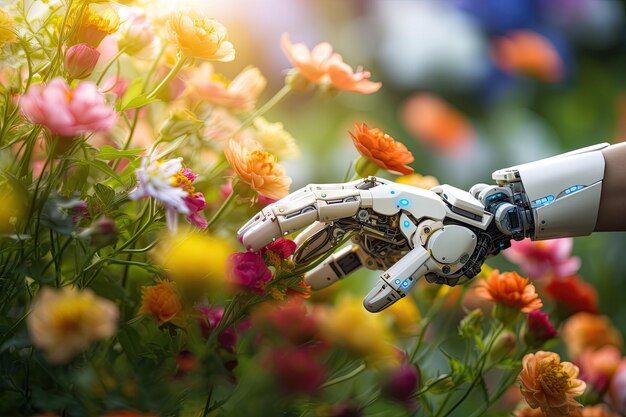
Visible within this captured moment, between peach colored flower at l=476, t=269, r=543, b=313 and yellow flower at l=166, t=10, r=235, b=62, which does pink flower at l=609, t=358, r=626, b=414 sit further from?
yellow flower at l=166, t=10, r=235, b=62

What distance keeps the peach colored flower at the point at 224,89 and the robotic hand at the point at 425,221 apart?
10 centimetres

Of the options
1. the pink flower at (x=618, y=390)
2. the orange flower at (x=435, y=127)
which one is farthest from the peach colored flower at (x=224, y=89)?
the orange flower at (x=435, y=127)

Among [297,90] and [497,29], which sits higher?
[297,90]

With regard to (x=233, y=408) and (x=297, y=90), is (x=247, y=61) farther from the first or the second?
(x=233, y=408)

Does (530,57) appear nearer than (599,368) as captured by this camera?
No

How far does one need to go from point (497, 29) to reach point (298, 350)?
4.05ft

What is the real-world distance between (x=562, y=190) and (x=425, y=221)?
9 centimetres

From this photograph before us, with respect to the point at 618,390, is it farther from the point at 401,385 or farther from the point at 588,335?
the point at 401,385

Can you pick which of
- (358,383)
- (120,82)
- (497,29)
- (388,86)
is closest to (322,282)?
(358,383)

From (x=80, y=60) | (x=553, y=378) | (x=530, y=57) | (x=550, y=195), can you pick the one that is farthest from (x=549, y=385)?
(x=530, y=57)

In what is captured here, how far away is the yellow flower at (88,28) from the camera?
436mm

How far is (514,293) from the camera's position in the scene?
51 cm

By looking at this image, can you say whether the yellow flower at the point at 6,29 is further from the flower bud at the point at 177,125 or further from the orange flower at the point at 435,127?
the orange flower at the point at 435,127

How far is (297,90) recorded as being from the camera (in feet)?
1.82
